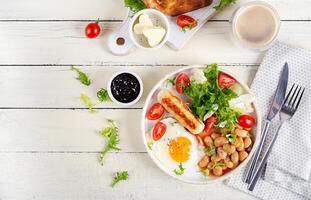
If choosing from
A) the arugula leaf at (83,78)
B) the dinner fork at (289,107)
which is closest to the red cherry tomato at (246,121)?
the dinner fork at (289,107)

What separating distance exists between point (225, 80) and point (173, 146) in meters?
0.32

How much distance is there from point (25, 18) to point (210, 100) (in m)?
0.81

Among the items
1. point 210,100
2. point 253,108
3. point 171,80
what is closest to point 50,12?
point 171,80

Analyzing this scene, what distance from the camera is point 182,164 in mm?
1944

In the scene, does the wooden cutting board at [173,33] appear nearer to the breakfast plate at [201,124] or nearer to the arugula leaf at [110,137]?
the breakfast plate at [201,124]

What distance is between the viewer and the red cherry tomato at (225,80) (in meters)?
1.90

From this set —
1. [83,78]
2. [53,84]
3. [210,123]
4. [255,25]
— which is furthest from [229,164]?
[53,84]

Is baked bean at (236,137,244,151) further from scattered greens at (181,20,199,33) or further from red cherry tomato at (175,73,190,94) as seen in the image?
scattered greens at (181,20,199,33)

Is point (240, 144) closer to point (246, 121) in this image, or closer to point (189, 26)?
point (246, 121)

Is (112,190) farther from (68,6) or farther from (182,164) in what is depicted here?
(68,6)

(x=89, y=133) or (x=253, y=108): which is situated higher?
(x=253, y=108)

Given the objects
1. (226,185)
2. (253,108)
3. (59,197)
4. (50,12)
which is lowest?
(59,197)

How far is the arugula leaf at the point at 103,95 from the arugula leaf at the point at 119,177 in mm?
296

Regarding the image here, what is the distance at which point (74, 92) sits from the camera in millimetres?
2029
